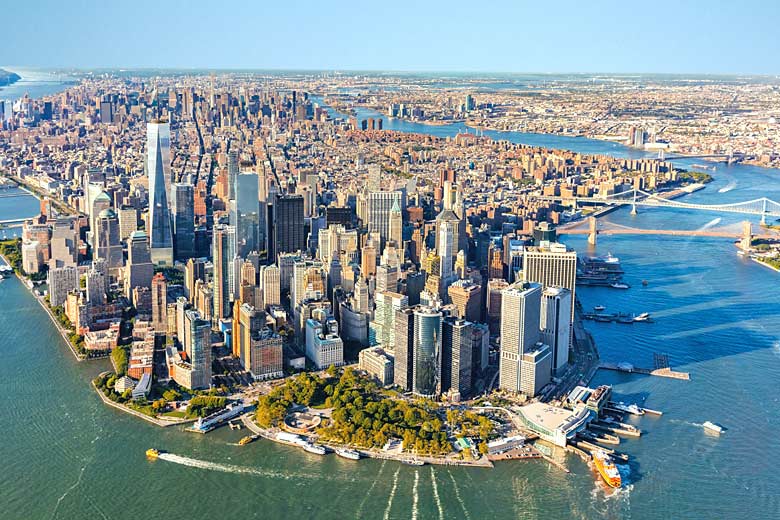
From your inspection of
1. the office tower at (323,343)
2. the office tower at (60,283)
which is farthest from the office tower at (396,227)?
the office tower at (60,283)

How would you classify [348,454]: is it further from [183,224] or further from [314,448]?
[183,224]

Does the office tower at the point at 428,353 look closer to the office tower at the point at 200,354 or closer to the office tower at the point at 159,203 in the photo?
the office tower at the point at 200,354

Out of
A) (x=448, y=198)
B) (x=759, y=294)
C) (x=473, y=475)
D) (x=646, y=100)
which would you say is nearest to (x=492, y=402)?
(x=473, y=475)

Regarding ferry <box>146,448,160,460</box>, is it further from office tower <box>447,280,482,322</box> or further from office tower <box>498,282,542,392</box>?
office tower <box>447,280,482,322</box>

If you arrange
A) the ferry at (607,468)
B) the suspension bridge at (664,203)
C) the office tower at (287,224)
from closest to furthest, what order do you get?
the ferry at (607,468), the office tower at (287,224), the suspension bridge at (664,203)

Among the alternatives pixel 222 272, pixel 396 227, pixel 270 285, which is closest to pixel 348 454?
pixel 270 285
